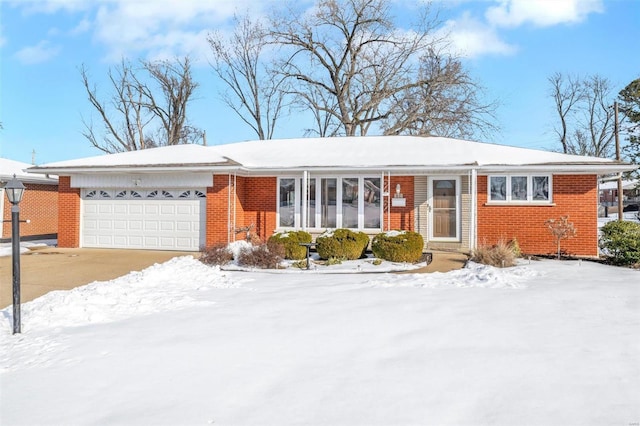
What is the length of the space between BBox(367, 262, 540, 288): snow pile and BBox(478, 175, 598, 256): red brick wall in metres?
3.95

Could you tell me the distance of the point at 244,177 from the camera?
637 inches

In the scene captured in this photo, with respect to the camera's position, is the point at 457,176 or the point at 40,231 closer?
the point at 457,176

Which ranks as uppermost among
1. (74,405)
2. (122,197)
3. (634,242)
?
(122,197)

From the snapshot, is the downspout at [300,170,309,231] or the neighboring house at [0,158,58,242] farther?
the neighboring house at [0,158,58,242]

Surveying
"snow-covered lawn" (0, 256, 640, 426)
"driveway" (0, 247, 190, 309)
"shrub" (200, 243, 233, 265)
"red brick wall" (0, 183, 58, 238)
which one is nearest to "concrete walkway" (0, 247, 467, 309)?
"driveway" (0, 247, 190, 309)

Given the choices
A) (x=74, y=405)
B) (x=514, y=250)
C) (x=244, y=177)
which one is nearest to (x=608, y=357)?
(x=74, y=405)

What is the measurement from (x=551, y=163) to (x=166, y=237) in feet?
41.7

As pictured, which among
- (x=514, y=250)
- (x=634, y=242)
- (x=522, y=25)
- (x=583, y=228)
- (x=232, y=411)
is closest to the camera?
(x=232, y=411)

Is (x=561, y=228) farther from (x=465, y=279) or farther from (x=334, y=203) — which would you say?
(x=334, y=203)

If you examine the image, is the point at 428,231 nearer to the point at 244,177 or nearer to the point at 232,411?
the point at 244,177

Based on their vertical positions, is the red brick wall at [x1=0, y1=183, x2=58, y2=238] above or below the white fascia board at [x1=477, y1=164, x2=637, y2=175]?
below

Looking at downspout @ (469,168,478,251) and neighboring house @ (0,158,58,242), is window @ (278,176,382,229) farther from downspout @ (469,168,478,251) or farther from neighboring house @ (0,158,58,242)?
neighboring house @ (0,158,58,242)

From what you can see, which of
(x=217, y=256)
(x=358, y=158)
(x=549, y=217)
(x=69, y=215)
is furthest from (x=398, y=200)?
(x=69, y=215)

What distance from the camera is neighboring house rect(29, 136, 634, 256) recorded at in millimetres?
Answer: 14500
